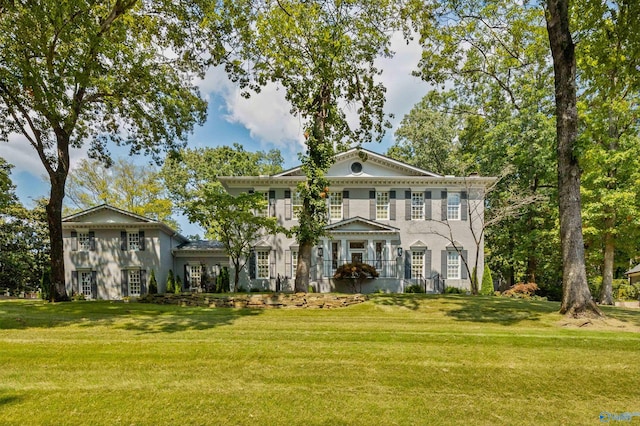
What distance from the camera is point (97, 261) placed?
68.7ft

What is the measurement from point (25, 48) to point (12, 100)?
3.82 m

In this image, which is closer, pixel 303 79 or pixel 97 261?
pixel 303 79

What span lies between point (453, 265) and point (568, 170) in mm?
11944

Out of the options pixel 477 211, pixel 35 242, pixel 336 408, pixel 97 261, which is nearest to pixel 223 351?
pixel 336 408

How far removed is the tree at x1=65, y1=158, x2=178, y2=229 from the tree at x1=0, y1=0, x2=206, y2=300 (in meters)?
14.1

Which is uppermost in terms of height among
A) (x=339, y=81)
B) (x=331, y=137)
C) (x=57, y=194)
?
(x=339, y=81)

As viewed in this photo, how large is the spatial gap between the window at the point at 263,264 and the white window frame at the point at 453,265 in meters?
10.4

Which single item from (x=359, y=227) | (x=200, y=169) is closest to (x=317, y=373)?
(x=359, y=227)

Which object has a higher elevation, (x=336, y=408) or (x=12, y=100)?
(x=12, y=100)

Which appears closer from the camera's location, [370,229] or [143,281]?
[370,229]

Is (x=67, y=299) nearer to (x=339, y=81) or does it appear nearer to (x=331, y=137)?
(x=331, y=137)

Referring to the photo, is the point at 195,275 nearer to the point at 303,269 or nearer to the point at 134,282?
the point at 134,282

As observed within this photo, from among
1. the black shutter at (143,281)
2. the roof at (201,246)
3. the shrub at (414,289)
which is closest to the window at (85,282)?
the black shutter at (143,281)

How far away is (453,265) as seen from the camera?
64.4ft
